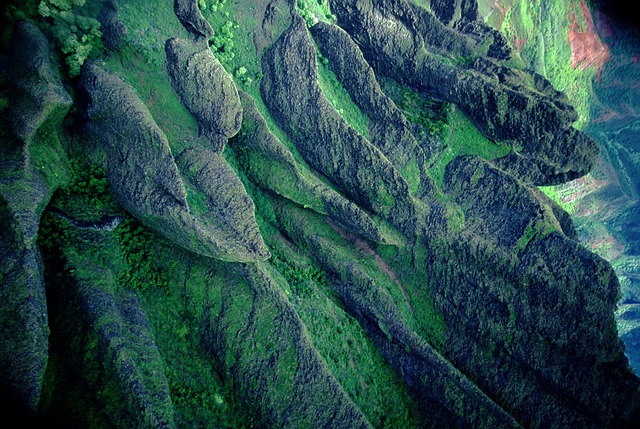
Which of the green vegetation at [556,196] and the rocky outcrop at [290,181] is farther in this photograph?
the green vegetation at [556,196]

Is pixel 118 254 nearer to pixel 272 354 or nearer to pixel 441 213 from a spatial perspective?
pixel 272 354

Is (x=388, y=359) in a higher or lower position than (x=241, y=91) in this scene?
lower

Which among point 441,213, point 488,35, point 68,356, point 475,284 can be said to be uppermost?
point 488,35

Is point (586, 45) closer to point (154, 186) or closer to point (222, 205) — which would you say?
point (222, 205)

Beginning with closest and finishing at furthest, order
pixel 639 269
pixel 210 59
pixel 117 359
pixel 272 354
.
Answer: pixel 117 359 → pixel 272 354 → pixel 210 59 → pixel 639 269

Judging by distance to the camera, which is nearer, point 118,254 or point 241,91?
point 118,254

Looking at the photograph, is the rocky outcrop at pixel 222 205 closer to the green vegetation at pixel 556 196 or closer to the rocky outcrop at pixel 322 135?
→ the rocky outcrop at pixel 322 135

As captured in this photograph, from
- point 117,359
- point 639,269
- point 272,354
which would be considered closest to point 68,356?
point 117,359

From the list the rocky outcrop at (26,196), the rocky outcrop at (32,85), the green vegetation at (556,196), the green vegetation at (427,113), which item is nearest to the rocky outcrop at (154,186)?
the rocky outcrop at (32,85)
